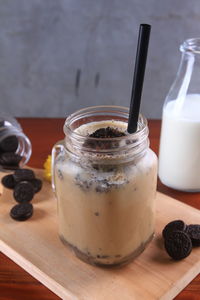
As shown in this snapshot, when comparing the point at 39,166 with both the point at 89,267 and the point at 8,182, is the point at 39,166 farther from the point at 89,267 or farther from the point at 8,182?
the point at 89,267

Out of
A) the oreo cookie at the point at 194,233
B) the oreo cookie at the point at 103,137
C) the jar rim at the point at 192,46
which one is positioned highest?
the jar rim at the point at 192,46

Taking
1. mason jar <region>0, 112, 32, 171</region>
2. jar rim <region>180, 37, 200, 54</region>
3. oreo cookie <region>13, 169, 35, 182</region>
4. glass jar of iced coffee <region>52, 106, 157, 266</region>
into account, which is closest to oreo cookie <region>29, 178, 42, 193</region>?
oreo cookie <region>13, 169, 35, 182</region>

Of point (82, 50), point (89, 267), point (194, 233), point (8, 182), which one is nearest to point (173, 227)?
point (194, 233)

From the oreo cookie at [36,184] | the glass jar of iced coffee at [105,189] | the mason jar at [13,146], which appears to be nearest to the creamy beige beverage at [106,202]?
the glass jar of iced coffee at [105,189]

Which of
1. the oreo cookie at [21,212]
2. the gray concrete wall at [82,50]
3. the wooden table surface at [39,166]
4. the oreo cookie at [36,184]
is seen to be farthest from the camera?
the gray concrete wall at [82,50]

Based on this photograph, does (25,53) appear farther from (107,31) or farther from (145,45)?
(145,45)

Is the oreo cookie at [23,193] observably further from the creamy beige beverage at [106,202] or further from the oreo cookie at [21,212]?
the creamy beige beverage at [106,202]

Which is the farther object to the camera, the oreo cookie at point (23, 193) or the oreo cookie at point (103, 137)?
the oreo cookie at point (23, 193)

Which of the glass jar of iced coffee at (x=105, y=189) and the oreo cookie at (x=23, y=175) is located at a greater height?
the glass jar of iced coffee at (x=105, y=189)
